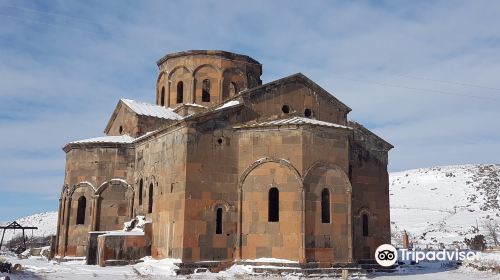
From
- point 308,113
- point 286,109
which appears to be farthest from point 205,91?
point 308,113

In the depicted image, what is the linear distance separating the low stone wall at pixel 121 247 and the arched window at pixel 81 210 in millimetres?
3465

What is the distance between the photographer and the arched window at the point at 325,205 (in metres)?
13.5

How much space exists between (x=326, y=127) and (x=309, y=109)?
2137 mm

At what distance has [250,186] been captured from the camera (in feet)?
45.8

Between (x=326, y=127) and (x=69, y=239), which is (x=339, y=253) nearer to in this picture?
(x=326, y=127)

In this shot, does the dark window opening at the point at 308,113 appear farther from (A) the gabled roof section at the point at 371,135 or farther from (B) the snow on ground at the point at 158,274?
(B) the snow on ground at the point at 158,274

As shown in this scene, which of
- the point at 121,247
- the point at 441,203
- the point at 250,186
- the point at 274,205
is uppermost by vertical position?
the point at 441,203

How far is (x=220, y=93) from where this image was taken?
1947 cm

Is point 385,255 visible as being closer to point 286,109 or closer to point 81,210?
point 286,109

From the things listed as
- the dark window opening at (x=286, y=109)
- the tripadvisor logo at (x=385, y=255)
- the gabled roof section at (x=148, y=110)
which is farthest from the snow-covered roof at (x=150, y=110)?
the tripadvisor logo at (x=385, y=255)

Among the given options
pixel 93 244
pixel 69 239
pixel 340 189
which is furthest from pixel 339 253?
pixel 69 239

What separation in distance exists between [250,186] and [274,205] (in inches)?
35.6

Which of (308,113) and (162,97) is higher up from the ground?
(162,97)

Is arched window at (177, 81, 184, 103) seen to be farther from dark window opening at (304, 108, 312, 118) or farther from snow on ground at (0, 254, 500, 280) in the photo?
snow on ground at (0, 254, 500, 280)
